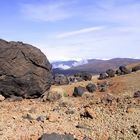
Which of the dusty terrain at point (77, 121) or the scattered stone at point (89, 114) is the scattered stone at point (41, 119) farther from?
the scattered stone at point (89, 114)

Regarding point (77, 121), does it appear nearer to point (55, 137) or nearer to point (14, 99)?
point (55, 137)

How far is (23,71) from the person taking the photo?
18172mm

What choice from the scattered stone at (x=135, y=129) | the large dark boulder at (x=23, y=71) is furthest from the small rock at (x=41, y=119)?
the large dark boulder at (x=23, y=71)

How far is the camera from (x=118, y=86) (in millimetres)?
24422

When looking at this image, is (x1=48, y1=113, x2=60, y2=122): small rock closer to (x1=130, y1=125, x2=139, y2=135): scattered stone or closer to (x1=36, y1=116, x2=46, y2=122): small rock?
(x1=36, y1=116, x2=46, y2=122): small rock

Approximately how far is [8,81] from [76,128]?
7.44 m

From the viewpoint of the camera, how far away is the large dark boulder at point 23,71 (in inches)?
693

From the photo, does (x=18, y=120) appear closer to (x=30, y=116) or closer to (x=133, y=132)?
(x=30, y=116)

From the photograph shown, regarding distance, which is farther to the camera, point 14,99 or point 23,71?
point 23,71

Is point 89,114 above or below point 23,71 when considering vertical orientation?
below

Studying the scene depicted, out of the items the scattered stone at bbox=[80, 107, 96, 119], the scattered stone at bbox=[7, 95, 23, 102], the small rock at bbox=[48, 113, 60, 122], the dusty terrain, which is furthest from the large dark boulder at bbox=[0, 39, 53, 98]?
the scattered stone at bbox=[80, 107, 96, 119]

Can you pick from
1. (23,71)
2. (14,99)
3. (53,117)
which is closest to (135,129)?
(53,117)

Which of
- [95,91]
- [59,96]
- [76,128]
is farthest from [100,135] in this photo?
[95,91]

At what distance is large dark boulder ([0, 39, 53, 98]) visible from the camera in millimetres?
17609
